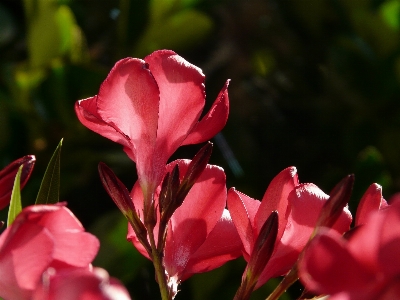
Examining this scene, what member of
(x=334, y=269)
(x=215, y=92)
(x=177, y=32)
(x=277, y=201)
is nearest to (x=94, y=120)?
(x=277, y=201)

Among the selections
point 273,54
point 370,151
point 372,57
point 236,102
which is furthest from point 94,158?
point 236,102

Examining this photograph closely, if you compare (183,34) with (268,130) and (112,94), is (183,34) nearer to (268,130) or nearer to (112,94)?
(268,130)

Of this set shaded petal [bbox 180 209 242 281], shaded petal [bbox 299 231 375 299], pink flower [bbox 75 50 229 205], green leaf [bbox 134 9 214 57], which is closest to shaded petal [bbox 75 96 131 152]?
pink flower [bbox 75 50 229 205]

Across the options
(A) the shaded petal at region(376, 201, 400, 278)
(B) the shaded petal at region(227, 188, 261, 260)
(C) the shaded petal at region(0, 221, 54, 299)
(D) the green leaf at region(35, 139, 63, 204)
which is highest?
(A) the shaded petal at region(376, 201, 400, 278)

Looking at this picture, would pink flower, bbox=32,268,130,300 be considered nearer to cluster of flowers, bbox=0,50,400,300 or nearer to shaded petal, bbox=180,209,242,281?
cluster of flowers, bbox=0,50,400,300

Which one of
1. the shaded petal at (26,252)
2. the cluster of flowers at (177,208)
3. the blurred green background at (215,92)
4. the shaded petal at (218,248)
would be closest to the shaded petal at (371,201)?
the cluster of flowers at (177,208)

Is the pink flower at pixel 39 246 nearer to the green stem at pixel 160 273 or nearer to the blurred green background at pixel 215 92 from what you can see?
the green stem at pixel 160 273
